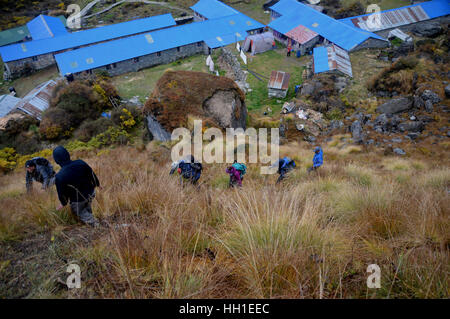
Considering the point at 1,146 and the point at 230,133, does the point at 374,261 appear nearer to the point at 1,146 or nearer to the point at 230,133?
the point at 230,133

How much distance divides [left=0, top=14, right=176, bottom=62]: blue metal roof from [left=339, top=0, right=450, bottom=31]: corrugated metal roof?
23.0 metres

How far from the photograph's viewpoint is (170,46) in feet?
96.4

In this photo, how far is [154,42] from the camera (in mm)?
29781

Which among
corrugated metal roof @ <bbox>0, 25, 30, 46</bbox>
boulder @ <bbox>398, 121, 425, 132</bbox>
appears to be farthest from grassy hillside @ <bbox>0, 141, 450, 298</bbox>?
corrugated metal roof @ <bbox>0, 25, 30, 46</bbox>

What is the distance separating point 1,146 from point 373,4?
42.9m

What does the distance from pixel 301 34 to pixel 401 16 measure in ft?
36.9

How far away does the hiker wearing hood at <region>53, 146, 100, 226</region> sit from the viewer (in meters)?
3.72

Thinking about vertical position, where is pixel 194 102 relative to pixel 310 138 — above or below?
above

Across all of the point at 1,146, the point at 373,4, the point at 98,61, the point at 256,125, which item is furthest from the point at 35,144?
the point at 373,4

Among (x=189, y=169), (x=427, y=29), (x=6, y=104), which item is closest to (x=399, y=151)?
(x=189, y=169)

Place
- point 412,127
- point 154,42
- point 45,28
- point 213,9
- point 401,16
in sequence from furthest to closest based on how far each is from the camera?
point 213,9 < point 45,28 < point 154,42 < point 401,16 < point 412,127

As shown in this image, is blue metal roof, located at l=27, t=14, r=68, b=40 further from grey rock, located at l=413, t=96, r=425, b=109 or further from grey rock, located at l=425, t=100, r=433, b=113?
grey rock, located at l=425, t=100, r=433, b=113

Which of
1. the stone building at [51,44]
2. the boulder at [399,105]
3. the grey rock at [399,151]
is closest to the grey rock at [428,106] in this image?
the boulder at [399,105]

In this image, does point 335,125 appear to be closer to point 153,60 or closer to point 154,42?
point 153,60
